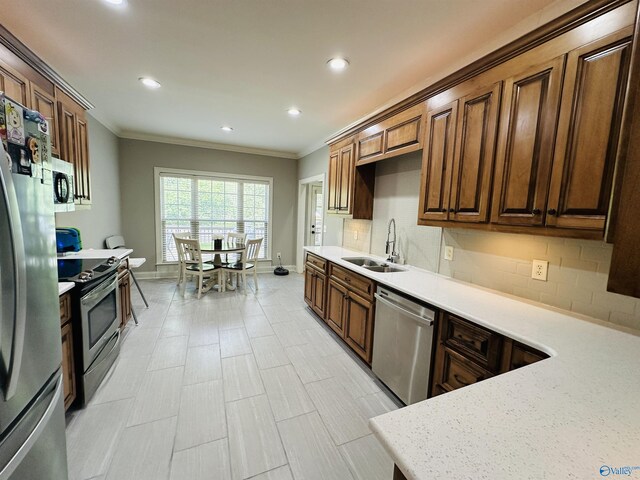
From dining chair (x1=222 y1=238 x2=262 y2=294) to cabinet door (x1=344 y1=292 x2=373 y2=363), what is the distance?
2.22 m

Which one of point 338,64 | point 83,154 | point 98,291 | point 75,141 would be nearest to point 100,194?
point 83,154

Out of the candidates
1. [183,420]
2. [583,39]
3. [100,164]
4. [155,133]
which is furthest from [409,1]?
[155,133]

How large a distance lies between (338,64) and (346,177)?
4.47ft

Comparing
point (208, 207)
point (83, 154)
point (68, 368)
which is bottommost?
point (68, 368)

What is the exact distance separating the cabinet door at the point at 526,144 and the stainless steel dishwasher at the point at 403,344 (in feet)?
2.60

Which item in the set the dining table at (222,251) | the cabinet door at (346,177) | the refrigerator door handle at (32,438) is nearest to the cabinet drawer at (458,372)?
the refrigerator door handle at (32,438)

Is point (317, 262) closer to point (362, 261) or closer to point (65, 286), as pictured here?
point (362, 261)

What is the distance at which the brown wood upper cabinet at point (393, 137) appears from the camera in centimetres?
230

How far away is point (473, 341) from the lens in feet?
4.86

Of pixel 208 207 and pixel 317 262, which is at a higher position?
pixel 208 207

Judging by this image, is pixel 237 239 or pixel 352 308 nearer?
pixel 352 308

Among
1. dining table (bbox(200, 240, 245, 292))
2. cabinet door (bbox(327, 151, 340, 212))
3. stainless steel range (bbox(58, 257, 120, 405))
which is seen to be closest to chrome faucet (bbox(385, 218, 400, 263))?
cabinet door (bbox(327, 151, 340, 212))

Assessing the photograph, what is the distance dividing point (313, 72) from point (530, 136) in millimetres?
1780
